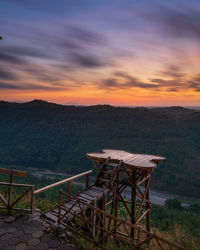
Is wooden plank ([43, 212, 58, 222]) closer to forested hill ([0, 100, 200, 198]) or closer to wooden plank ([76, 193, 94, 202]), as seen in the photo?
wooden plank ([76, 193, 94, 202])

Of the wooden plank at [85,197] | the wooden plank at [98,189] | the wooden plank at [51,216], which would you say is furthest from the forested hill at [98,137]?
the wooden plank at [51,216]

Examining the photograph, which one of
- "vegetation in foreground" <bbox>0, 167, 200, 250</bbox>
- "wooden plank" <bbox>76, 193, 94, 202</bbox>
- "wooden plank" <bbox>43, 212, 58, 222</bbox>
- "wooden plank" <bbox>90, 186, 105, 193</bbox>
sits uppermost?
"wooden plank" <bbox>90, 186, 105, 193</bbox>

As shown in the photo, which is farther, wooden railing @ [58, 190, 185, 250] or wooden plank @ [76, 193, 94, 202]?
wooden plank @ [76, 193, 94, 202]

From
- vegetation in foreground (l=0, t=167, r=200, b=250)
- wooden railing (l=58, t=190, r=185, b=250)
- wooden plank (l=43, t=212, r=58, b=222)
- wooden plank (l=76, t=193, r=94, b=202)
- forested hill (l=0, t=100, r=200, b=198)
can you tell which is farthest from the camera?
forested hill (l=0, t=100, r=200, b=198)

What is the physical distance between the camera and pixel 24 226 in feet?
16.7

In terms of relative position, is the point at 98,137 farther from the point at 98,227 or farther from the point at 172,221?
the point at 98,227

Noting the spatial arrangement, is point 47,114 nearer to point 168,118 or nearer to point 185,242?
point 168,118

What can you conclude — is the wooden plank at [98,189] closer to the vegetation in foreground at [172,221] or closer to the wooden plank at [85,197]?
the wooden plank at [85,197]

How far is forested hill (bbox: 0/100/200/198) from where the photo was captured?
57844mm

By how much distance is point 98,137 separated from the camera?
82.2m

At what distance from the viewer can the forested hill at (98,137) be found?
5784 centimetres

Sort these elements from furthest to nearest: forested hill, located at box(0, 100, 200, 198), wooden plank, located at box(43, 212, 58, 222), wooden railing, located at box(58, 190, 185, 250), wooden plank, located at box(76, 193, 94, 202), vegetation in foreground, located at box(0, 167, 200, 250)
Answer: forested hill, located at box(0, 100, 200, 198), vegetation in foreground, located at box(0, 167, 200, 250), wooden plank, located at box(76, 193, 94, 202), wooden plank, located at box(43, 212, 58, 222), wooden railing, located at box(58, 190, 185, 250)

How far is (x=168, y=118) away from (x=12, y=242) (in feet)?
290

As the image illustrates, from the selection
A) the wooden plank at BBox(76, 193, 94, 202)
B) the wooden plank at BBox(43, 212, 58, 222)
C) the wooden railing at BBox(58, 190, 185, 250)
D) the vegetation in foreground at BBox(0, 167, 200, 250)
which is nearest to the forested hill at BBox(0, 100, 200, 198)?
the vegetation in foreground at BBox(0, 167, 200, 250)
